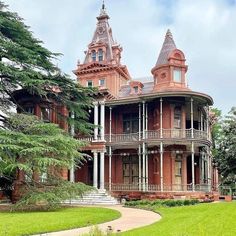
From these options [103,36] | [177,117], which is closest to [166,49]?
[177,117]

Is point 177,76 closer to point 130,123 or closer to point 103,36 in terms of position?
point 130,123

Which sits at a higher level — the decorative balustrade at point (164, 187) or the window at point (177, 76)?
the window at point (177, 76)

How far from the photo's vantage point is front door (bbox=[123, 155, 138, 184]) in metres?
31.3

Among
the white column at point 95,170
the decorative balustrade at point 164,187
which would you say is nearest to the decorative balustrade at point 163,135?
the white column at point 95,170

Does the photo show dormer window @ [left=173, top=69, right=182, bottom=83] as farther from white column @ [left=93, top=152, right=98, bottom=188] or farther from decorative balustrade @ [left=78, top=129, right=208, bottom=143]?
white column @ [left=93, top=152, right=98, bottom=188]

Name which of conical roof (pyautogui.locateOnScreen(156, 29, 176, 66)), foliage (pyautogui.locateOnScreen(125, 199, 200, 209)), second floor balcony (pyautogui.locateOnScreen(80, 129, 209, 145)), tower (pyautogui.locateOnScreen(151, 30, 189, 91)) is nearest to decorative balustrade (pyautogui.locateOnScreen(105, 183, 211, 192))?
second floor balcony (pyautogui.locateOnScreen(80, 129, 209, 145))

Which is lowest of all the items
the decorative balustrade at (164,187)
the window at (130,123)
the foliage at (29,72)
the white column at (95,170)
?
the decorative balustrade at (164,187)

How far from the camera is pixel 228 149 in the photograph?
30.3 meters

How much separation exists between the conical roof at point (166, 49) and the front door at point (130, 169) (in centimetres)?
805

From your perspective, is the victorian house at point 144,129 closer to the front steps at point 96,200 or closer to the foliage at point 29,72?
the front steps at point 96,200

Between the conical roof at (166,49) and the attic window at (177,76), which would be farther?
the conical roof at (166,49)

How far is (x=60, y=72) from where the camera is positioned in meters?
25.3

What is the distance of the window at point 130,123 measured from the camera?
31906 mm

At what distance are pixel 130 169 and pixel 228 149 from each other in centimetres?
790
